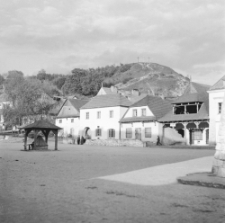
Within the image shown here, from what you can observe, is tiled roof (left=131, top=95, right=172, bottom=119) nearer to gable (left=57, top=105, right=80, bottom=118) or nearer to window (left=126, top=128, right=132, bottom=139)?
window (left=126, top=128, right=132, bottom=139)

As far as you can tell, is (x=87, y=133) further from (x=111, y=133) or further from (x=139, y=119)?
(x=139, y=119)

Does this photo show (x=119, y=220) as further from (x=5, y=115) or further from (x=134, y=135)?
(x=5, y=115)

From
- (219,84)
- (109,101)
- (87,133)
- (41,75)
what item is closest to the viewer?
(219,84)

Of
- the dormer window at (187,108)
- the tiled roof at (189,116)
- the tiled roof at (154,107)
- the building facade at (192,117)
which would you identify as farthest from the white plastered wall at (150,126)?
the dormer window at (187,108)

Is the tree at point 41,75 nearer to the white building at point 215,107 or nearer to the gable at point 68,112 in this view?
the gable at point 68,112

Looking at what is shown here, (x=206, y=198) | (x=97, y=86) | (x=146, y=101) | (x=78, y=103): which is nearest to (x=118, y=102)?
(x=146, y=101)

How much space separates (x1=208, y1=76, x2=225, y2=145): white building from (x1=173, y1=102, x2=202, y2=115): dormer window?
10.7 ft

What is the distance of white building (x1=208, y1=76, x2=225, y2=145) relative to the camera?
3697 cm

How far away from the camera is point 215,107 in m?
37.3

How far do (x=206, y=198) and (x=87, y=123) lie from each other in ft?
148

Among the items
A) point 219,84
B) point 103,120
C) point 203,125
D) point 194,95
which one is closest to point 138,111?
point 103,120

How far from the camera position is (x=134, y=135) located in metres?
45.9

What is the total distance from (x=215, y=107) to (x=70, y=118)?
26.9m

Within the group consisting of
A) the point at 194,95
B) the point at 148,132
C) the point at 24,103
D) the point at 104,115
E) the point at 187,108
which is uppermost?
the point at 24,103
